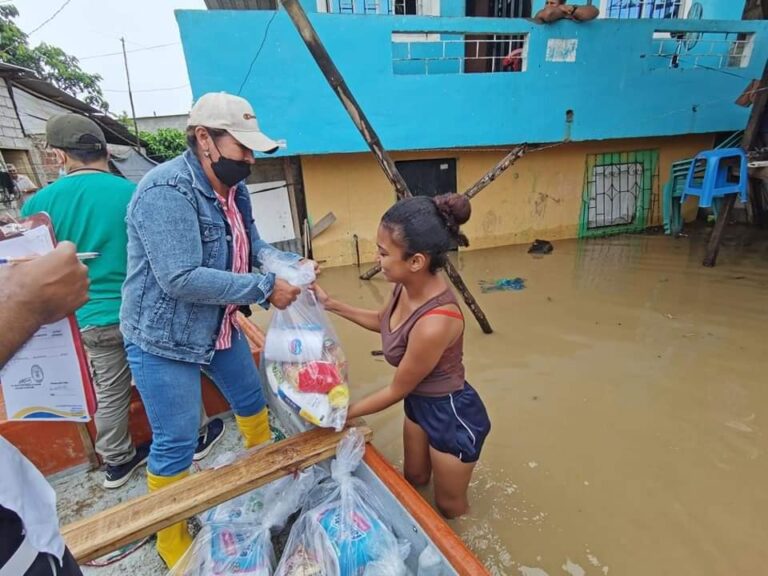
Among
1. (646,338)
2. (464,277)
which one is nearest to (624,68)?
(464,277)

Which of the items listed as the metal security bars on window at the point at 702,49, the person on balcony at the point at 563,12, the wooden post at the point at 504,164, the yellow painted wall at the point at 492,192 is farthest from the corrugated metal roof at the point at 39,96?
the metal security bars on window at the point at 702,49

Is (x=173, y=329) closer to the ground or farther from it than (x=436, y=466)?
farther from it

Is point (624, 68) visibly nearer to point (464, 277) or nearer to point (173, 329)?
point (464, 277)

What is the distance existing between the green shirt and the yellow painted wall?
492 centimetres

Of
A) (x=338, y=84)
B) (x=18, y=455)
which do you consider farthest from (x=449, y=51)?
(x=18, y=455)

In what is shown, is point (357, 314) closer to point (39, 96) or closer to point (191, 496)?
point (191, 496)

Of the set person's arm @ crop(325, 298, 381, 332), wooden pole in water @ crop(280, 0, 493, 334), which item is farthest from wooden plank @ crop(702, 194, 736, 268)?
person's arm @ crop(325, 298, 381, 332)

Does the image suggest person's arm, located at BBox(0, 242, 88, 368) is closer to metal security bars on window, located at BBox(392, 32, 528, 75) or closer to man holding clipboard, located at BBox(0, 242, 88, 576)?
man holding clipboard, located at BBox(0, 242, 88, 576)

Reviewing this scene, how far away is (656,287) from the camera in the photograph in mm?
5516

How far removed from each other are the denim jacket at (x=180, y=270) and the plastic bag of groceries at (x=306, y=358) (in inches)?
6.1

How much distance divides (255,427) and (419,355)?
3.57ft

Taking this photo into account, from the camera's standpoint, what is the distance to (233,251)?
5.41ft

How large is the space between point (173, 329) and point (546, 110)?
6.78 meters

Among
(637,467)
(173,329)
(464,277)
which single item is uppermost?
(173,329)
